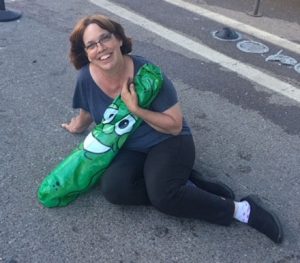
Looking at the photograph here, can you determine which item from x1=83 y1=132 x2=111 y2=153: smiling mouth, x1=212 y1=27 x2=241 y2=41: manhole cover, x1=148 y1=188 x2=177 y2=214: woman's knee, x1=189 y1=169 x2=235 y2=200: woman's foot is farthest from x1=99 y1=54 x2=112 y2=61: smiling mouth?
x1=212 y1=27 x2=241 y2=41: manhole cover

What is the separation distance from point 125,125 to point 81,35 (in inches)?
21.4

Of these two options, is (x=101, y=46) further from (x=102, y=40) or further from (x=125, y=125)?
(x=125, y=125)

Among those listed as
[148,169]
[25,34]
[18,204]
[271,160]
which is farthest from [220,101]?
[25,34]

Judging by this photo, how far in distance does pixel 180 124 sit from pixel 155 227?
0.60 metres

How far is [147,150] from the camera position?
2713 millimetres

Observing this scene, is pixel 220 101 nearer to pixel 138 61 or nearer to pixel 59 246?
pixel 138 61

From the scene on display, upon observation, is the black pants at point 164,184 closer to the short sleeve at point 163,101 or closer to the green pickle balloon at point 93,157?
the green pickle balloon at point 93,157

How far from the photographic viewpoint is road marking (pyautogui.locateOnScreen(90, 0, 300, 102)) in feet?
13.8

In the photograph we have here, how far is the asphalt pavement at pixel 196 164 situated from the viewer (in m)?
2.48

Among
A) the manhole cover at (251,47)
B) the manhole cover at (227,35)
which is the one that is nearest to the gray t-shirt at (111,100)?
the manhole cover at (251,47)

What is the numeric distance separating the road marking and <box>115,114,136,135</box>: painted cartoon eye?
1.98m

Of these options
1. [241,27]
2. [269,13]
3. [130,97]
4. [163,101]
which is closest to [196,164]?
[163,101]

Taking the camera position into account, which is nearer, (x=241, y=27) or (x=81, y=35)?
(x=81, y=35)

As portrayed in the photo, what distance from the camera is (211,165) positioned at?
3.13 metres
